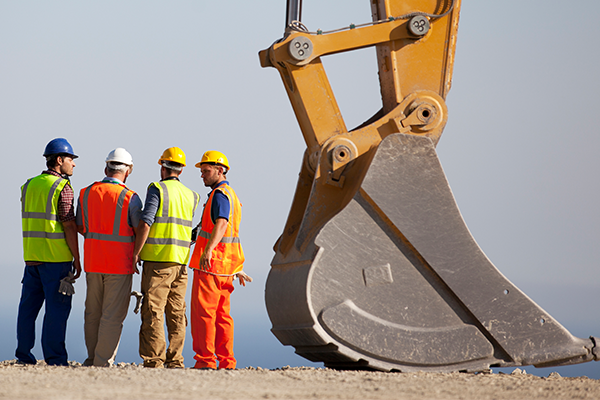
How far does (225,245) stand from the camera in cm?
615

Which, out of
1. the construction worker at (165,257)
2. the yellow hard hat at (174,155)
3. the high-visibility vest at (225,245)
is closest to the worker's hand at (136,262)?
the construction worker at (165,257)

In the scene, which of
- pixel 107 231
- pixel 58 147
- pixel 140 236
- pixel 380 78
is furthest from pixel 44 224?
pixel 380 78

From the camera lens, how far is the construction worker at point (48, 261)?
5941 millimetres

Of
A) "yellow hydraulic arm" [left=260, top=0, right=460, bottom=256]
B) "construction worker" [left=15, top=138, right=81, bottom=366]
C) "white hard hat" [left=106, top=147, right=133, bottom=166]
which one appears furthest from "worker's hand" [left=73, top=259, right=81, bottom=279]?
"yellow hydraulic arm" [left=260, top=0, right=460, bottom=256]

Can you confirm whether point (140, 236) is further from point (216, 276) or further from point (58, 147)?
point (58, 147)

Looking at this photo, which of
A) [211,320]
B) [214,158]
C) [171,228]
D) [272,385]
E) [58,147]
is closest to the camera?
[272,385]

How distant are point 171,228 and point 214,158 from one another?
2.64 ft

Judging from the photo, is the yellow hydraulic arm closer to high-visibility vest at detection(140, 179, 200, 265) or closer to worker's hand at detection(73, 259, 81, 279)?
high-visibility vest at detection(140, 179, 200, 265)

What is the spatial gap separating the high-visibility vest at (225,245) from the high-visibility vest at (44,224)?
3.79 feet

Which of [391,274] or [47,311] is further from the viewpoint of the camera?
[47,311]

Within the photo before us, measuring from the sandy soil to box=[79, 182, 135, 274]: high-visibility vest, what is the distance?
1146mm

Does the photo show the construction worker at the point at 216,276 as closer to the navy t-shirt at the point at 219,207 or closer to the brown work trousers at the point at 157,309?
the navy t-shirt at the point at 219,207

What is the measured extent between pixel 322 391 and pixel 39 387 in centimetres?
169

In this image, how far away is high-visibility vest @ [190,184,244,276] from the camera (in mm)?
6082
